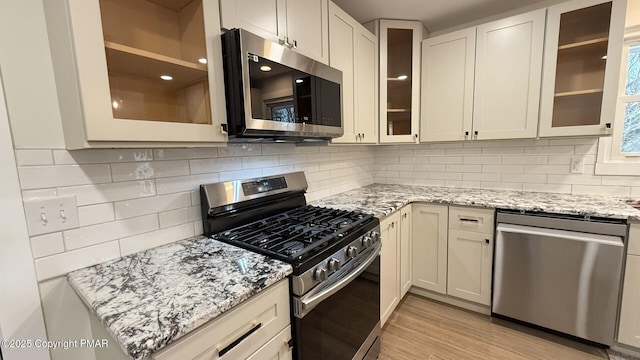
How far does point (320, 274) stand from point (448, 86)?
2065mm

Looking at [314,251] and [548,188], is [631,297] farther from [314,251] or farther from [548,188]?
[314,251]

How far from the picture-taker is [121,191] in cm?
112

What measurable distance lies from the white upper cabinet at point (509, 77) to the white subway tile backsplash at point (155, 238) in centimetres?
226

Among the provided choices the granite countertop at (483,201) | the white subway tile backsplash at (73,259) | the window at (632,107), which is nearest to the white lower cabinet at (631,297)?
the granite countertop at (483,201)

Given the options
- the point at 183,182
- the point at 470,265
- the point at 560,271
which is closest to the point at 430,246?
the point at 470,265

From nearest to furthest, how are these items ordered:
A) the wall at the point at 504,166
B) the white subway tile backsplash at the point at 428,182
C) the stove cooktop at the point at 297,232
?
1. the stove cooktop at the point at 297,232
2. the wall at the point at 504,166
3. the white subway tile backsplash at the point at 428,182

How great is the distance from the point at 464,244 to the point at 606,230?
31.3 inches

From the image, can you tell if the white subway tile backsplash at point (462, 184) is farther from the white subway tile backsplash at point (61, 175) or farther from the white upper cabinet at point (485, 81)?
the white subway tile backsplash at point (61, 175)

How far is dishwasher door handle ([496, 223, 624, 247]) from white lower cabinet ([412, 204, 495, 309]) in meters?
0.12

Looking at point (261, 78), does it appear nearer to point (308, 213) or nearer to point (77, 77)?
point (77, 77)

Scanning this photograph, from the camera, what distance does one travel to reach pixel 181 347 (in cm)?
71

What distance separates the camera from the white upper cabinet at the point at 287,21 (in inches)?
46.4

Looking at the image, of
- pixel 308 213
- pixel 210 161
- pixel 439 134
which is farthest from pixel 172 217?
pixel 439 134

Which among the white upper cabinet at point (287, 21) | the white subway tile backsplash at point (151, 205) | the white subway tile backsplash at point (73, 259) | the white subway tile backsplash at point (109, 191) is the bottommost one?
the white subway tile backsplash at point (73, 259)
